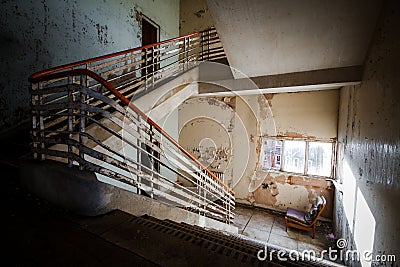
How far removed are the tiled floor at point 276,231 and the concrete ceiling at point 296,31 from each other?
12.3 feet

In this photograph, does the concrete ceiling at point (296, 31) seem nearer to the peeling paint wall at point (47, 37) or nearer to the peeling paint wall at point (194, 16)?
the peeling paint wall at point (47, 37)

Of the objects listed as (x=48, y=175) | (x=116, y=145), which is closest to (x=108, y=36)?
(x=116, y=145)

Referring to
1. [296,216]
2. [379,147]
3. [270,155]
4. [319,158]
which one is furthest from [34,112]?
[319,158]

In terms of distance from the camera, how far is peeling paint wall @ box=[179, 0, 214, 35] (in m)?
6.52

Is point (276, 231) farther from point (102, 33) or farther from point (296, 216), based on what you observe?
point (102, 33)

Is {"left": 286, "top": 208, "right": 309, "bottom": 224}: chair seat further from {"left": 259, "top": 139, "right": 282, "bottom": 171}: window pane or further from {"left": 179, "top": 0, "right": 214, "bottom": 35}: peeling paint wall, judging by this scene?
{"left": 179, "top": 0, "right": 214, "bottom": 35}: peeling paint wall

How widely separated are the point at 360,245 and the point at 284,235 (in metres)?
2.24

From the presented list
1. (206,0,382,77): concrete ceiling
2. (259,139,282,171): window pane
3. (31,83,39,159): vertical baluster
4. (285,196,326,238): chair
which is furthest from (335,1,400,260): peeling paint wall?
(31,83,39,159): vertical baluster

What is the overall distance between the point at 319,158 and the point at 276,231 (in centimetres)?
236

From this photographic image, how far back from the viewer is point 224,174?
6.34 metres

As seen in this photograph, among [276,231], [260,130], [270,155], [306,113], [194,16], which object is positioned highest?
[194,16]

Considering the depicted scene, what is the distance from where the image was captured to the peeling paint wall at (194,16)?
21.4 ft

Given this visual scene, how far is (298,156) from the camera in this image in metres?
5.70

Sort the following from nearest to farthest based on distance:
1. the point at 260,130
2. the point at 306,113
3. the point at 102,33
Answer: the point at 102,33
the point at 306,113
the point at 260,130
